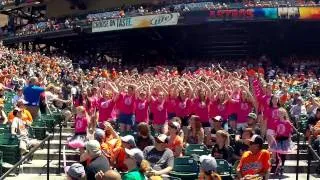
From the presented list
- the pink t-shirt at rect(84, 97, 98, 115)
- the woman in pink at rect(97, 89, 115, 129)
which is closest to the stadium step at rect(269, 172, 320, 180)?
the woman in pink at rect(97, 89, 115, 129)

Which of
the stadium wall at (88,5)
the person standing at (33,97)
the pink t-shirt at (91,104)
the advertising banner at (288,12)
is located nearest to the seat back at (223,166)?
the pink t-shirt at (91,104)

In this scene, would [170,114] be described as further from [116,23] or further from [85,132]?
[116,23]

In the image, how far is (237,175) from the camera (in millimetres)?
9523

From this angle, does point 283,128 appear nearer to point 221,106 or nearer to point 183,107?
point 221,106

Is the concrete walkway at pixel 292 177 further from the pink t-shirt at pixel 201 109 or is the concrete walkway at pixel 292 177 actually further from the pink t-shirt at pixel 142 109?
the pink t-shirt at pixel 142 109

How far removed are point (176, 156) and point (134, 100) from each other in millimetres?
3705

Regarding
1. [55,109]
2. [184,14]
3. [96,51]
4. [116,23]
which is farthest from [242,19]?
[55,109]

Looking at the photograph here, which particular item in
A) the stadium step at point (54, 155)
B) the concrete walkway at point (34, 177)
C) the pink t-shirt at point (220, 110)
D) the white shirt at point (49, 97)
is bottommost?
the concrete walkway at point (34, 177)

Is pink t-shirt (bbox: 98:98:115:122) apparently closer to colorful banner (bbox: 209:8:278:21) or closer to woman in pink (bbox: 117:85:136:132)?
woman in pink (bbox: 117:85:136:132)

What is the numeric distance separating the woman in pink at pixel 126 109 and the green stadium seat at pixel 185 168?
160 inches

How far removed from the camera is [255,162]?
9141 millimetres

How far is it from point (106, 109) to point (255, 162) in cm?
614

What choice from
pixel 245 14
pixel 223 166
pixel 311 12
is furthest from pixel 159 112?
pixel 311 12

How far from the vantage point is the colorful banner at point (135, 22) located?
35906 mm
